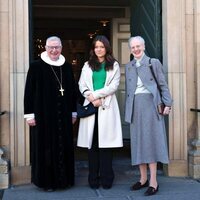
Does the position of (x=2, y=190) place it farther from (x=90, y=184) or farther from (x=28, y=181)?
(x=90, y=184)

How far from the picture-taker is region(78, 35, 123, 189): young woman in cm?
639

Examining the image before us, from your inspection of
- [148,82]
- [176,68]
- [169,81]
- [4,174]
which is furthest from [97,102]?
[4,174]

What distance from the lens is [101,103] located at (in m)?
6.40

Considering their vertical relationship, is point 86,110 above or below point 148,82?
below

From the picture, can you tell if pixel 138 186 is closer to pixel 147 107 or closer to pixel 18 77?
pixel 147 107

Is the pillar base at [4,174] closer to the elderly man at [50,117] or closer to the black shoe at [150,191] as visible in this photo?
the elderly man at [50,117]

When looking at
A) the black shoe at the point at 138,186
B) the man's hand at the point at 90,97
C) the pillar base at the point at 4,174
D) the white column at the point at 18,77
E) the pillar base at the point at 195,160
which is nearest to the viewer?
the man's hand at the point at 90,97

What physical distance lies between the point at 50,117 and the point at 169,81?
6.02 ft

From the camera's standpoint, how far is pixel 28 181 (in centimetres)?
697

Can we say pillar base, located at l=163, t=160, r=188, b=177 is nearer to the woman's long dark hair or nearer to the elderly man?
the elderly man

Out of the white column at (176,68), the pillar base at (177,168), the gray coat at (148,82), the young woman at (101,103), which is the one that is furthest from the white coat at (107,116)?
the pillar base at (177,168)

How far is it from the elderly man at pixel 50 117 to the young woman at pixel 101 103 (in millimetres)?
249

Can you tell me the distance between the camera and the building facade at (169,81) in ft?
22.4

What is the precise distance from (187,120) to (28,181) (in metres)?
2.36
